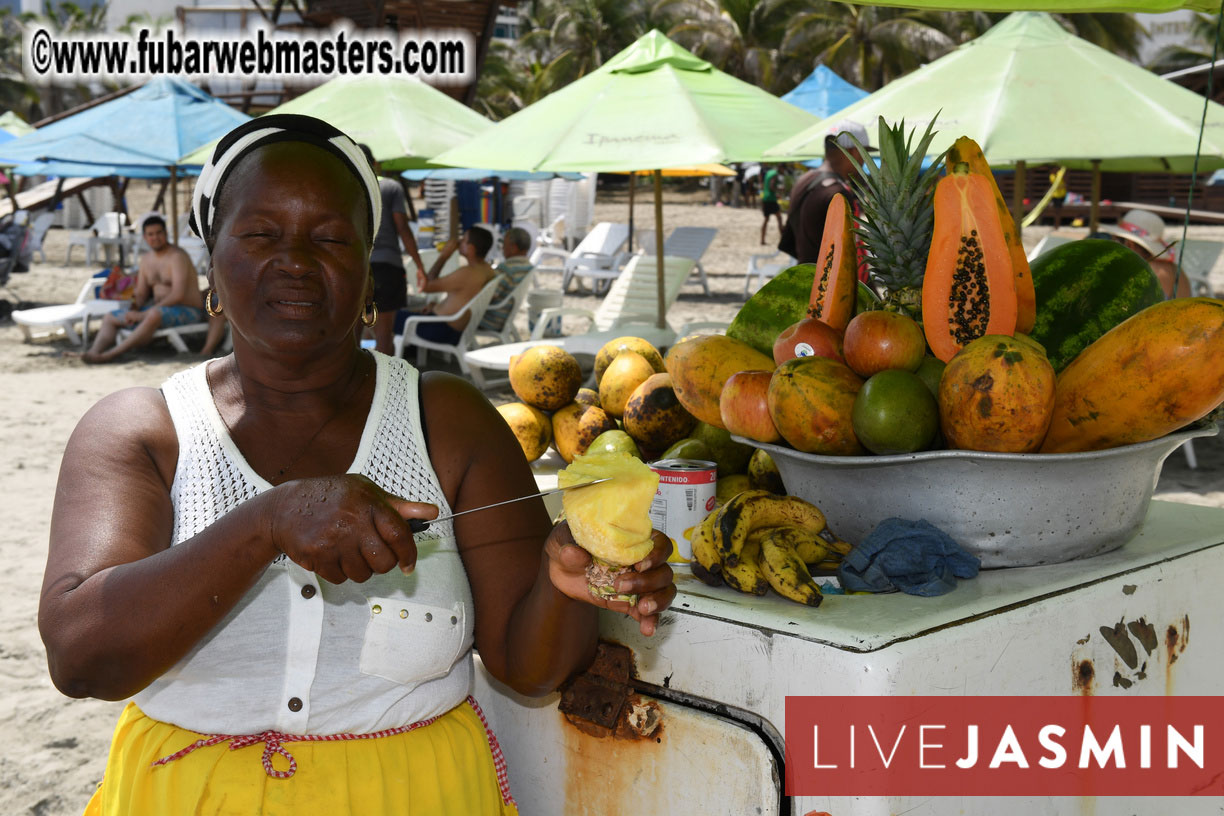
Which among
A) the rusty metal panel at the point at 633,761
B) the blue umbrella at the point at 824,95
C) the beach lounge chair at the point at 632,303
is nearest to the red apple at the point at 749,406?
the rusty metal panel at the point at 633,761

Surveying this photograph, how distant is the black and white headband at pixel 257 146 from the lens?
1.64m

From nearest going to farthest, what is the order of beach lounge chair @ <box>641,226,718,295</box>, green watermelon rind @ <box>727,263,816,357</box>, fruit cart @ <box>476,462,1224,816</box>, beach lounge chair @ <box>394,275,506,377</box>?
fruit cart @ <box>476,462,1224,816</box> → green watermelon rind @ <box>727,263,816,357</box> → beach lounge chair @ <box>394,275,506,377</box> → beach lounge chair @ <box>641,226,718,295</box>

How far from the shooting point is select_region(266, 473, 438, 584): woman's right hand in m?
1.25

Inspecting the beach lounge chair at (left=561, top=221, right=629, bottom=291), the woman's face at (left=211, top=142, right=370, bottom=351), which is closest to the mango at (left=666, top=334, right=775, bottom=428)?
the woman's face at (left=211, top=142, right=370, bottom=351)

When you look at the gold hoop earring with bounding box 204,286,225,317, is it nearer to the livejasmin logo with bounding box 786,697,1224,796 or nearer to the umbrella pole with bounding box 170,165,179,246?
the livejasmin logo with bounding box 786,697,1224,796

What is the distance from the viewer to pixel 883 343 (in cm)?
179

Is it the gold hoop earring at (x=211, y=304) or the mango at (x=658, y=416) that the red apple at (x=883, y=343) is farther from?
the gold hoop earring at (x=211, y=304)

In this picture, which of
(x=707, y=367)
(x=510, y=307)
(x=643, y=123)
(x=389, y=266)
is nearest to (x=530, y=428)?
(x=707, y=367)

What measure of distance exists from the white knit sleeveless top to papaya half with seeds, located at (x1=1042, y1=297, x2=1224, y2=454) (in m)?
1.05

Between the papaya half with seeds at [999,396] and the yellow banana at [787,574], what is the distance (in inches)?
12.9

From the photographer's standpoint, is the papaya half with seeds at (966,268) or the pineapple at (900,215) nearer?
the papaya half with seeds at (966,268)

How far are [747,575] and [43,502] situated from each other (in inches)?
226

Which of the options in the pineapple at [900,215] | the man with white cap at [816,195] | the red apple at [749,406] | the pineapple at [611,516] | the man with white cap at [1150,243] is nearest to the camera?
the pineapple at [611,516]

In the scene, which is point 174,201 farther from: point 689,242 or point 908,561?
point 908,561
